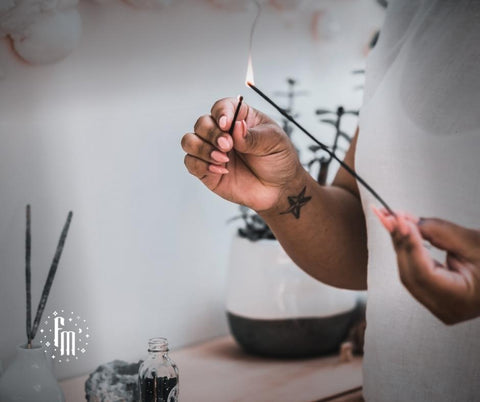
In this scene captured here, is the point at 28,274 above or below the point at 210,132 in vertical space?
below

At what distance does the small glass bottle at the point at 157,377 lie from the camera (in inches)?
30.9

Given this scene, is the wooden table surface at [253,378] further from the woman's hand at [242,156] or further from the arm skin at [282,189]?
the woman's hand at [242,156]

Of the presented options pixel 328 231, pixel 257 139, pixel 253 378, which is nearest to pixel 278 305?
pixel 253 378

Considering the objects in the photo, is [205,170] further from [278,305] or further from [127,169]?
[278,305]

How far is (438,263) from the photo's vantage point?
0.54 metres

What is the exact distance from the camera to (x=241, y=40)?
111 centimetres

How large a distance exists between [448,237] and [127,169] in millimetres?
558

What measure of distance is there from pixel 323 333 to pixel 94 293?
37 cm

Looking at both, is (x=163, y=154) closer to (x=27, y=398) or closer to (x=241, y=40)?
(x=241, y=40)

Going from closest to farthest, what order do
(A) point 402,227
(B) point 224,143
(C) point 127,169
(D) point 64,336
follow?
(A) point 402,227
(B) point 224,143
(D) point 64,336
(C) point 127,169

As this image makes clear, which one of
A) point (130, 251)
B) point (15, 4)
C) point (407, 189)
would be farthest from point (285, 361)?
point (15, 4)

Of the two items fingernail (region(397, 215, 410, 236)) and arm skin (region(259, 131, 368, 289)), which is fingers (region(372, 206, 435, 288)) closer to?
fingernail (region(397, 215, 410, 236))

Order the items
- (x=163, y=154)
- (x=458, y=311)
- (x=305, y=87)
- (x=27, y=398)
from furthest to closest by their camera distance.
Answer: (x=305, y=87) → (x=163, y=154) → (x=27, y=398) → (x=458, y=311)

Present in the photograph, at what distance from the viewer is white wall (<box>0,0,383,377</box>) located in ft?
2.82
